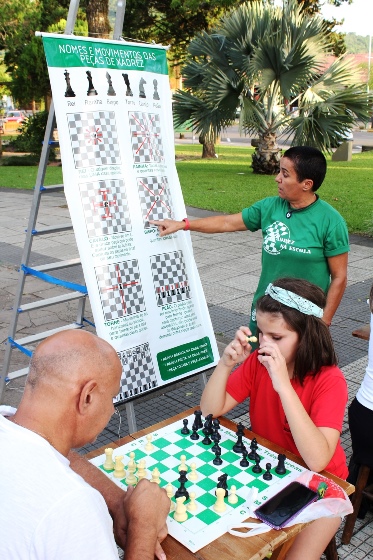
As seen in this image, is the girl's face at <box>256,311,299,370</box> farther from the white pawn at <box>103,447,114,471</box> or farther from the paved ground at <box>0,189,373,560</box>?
the paved ground at <box>0,189,373,560</box>

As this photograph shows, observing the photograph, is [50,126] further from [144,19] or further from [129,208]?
[144,19]

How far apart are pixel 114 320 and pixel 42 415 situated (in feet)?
5.59

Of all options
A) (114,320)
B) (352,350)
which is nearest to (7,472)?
(114,320)

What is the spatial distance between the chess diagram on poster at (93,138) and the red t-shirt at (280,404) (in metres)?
1.48

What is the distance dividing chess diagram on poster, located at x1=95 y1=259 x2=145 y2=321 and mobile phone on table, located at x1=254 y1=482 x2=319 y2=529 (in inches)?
61.7

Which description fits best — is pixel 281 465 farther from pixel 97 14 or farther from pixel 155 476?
pixel 97 14

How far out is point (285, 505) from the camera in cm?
193

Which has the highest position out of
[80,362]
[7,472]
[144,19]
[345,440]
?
[144,19]

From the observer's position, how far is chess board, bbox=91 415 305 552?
6.05 feet

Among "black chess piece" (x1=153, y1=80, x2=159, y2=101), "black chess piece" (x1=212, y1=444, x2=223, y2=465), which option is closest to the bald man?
"black chess piece" (x1=212, y1=444, x2=223, y2=465)

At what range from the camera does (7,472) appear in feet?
4.58

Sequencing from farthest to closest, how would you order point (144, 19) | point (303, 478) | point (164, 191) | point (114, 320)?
point (144, 19) < point (164, 191) < point (114, 320) < point (303, 478)

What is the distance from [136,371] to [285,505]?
1600mm

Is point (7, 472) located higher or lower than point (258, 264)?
higher
